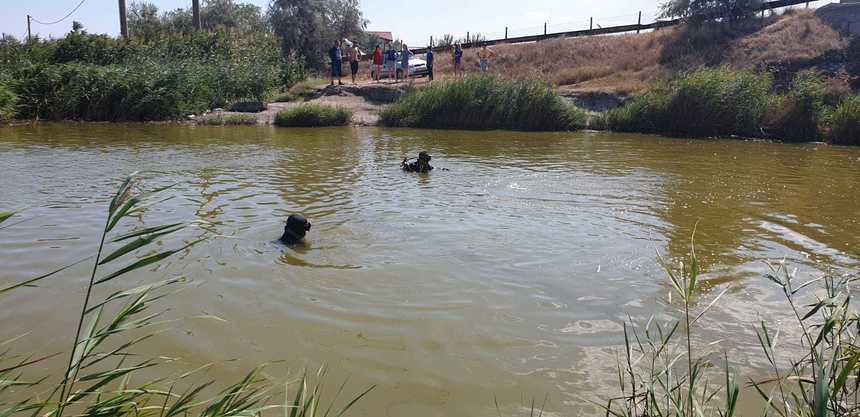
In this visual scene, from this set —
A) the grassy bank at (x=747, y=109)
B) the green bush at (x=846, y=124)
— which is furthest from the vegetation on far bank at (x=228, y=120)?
the green bush at (x=846, y=124)

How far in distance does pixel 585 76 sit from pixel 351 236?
2617 centimetres

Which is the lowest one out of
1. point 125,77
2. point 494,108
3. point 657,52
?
point 494,108

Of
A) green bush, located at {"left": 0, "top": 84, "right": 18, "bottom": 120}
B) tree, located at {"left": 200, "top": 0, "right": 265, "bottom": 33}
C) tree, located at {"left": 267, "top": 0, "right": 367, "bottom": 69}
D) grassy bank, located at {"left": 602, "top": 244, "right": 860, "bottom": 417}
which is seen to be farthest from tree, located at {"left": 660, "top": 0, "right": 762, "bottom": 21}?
tree, located at {"left": 200, "top": 0, "right": 265, "bottom": 33}

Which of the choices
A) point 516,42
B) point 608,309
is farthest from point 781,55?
point 608,309

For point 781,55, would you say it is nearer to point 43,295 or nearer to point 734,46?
point 734,46

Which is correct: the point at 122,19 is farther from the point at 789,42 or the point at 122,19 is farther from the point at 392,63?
the point at 789,42

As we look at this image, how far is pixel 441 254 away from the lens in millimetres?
6746

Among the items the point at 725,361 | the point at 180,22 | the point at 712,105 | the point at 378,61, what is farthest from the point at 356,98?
the point at 180,22

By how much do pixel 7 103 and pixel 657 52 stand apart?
94.3 ft

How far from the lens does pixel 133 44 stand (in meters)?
28.3

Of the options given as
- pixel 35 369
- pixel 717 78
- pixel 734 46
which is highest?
pixel 734 46

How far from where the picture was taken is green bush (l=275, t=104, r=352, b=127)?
23.4m

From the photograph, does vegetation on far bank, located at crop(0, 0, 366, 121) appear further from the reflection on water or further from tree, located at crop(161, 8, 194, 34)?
tree, located at crop(161, 8, 194, 34)

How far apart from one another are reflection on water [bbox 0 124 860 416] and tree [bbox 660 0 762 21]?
23826mm
